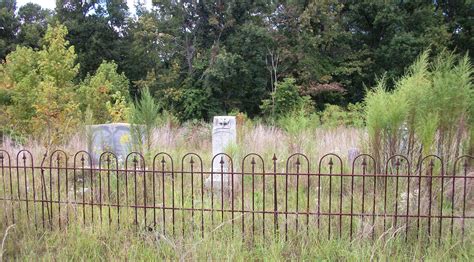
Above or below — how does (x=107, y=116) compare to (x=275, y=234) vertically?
above

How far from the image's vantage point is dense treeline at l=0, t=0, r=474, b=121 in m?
17.7

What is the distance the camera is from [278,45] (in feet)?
59.4

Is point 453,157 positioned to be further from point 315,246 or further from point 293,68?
point 293,68

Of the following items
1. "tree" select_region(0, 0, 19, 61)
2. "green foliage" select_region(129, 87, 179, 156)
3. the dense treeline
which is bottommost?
"green foliage" select_region(129, 87, 179, 156)

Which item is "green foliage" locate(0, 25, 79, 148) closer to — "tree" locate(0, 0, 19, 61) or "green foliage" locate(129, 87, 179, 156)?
"green foliage" locate(129, 87, 179, 156)

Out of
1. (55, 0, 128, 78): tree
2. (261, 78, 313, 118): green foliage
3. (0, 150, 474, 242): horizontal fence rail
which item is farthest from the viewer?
(55, 0, 128, 78): tree

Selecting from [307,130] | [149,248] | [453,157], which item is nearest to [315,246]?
[149,248]

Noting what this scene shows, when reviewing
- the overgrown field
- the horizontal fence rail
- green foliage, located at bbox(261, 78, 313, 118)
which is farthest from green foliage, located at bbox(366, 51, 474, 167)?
green foliage, located at bbox(261, 78, 313, 118)

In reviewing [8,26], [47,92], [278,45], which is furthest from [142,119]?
[8,26]

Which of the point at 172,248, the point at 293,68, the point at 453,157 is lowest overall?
the point at 172,248

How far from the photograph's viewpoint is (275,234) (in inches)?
145

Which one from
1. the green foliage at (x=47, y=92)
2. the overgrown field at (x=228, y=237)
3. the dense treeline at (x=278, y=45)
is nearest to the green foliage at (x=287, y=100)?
the dense treeline at (x=278, y=45)

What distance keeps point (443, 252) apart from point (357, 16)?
18.5m

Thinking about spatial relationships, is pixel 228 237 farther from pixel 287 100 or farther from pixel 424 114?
pixel 287 100
